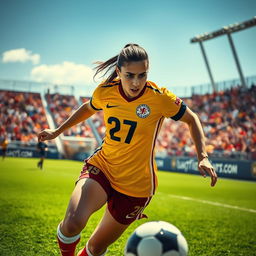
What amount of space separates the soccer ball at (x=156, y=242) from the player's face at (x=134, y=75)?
4.76 ft

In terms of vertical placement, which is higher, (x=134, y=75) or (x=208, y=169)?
(x=134, y=75)

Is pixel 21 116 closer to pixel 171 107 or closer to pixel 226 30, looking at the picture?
pixel 226 30

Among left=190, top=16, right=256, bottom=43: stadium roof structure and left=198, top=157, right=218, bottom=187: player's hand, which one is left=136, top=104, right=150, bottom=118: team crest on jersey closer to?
left=198, top=157, right=218, bottom=187: player's hand

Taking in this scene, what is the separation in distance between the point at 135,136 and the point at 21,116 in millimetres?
36972

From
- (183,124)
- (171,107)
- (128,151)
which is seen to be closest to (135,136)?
(128,151)

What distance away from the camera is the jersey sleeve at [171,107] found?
3.51 metres

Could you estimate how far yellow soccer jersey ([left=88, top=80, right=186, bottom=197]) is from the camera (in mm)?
3410

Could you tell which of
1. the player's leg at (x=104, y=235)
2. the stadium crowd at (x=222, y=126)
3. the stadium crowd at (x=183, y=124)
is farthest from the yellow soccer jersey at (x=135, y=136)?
the stadium crowd at (x=222, y=126)

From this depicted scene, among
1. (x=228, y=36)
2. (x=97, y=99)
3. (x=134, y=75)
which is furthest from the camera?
(x=228, y=36)

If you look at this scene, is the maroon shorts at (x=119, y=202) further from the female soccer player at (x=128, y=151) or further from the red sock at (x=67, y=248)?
the red sock at (x=67, y=248)

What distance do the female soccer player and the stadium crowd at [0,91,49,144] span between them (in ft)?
106

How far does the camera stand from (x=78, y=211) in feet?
10.0

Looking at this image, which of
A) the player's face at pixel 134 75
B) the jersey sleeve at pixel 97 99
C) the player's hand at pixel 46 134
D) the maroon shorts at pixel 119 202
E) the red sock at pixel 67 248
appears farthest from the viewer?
the player's hand at pixel 46 134

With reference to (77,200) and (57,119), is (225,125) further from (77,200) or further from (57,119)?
(77,200)
